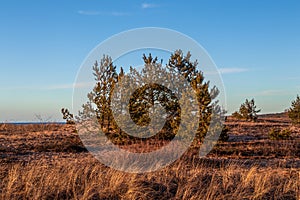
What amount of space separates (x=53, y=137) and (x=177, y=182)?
55.7 ft

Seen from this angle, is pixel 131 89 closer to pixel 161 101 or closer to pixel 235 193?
pixel 161 101

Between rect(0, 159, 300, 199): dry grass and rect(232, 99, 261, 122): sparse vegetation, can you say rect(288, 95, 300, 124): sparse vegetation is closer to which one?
rect(232, 99, 261, 122): sparse vegetation

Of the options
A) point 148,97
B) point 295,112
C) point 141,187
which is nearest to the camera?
point 141,187

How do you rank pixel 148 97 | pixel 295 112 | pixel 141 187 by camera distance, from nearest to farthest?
pixel 141 187, pixel 148 97, pixel 295 112

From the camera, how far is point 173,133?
2058 centimetres

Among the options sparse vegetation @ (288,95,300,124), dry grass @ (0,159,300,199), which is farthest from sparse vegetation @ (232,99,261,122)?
dry grass @ (0,159,300,199)

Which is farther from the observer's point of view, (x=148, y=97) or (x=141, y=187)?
(x=148, y=97)

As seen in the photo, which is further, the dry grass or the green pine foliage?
the green pine foliage

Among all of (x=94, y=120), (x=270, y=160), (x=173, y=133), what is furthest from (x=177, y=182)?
(x=94, y=120)

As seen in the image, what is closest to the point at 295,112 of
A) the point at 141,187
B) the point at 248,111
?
the point at 248,111

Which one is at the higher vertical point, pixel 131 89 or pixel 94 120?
pixel 131 89

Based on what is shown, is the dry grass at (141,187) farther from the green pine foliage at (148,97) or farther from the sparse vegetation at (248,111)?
the sparse vegetation at (248,111)

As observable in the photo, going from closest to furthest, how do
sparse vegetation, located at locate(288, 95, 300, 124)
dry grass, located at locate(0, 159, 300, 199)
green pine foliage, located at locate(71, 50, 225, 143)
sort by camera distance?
1. dry grass, located at locate(0, 159, 300, 199)
2. green pine foliage, located at locate(71, 50, 225, 143)
3. sparse vegetation, located at locate(288, 95, 300, 124)

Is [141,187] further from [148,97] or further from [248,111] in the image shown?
[248,111]
